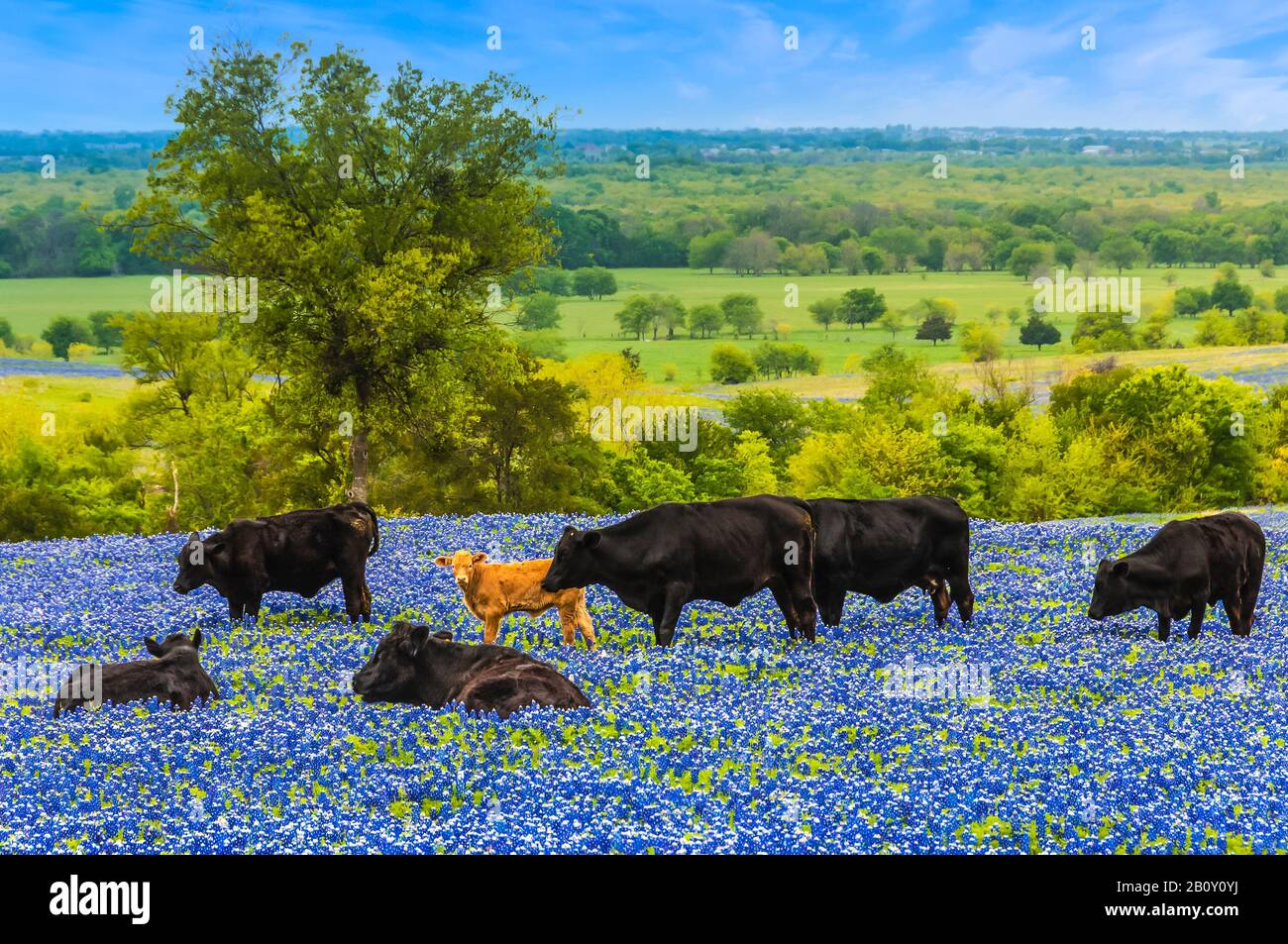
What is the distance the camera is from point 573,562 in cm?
1773

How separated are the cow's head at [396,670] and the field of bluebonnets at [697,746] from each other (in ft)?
1.04

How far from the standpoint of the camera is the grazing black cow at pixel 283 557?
1992cm

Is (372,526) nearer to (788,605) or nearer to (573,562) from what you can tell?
(573,562)

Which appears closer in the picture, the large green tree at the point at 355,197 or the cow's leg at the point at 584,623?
the cow's leg at the point at 584,623

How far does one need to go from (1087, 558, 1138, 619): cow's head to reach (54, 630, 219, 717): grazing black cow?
11.9 m

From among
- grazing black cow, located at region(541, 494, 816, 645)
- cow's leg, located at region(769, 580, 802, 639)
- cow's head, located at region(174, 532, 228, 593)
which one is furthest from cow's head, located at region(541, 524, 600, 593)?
cow's head, located at region(174, 532, 228, 593)

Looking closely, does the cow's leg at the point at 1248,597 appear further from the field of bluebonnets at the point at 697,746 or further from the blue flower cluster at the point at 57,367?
the blue flower cluster at the point at 57,367

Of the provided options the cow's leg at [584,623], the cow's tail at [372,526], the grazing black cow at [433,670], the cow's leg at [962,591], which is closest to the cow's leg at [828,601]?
the cow's leg at [962,591]

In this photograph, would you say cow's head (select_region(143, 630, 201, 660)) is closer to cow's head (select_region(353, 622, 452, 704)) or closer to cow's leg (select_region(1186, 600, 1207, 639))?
cow's head (select_region(353, 622, 452, 704))

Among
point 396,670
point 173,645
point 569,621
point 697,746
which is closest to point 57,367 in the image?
point 173,645

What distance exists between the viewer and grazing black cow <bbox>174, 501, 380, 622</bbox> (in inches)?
784

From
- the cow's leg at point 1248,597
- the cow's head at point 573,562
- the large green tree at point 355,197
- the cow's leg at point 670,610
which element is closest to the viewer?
the cow's head at point 573,562

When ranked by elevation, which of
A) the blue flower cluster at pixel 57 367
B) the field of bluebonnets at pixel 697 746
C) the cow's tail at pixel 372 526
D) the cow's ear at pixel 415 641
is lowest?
the field of bluebonnets at pixel 697 746

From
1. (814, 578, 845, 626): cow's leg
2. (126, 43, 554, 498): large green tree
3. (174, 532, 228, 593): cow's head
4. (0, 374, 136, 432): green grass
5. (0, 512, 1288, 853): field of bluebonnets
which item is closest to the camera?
(0, 512, 1288, 853): field of bluebonnets
